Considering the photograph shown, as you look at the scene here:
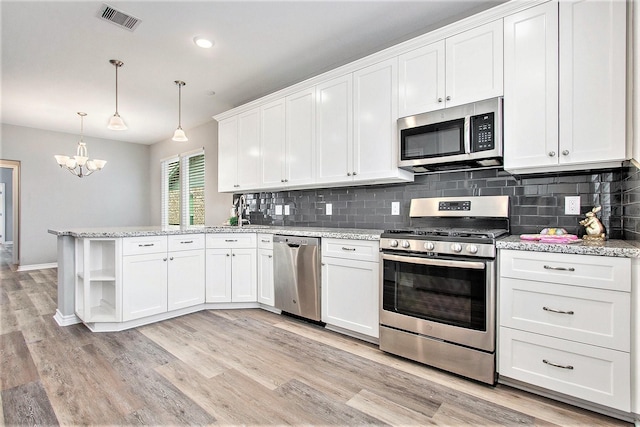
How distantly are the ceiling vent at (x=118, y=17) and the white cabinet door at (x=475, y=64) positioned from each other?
2.48 metres

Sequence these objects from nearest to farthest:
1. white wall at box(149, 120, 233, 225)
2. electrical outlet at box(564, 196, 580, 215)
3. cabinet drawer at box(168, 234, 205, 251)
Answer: electrical outlet at box(564, 196, 580, 215), cabinet drawer at box(168, 234, 205, 251), white wall at box(149, 120, 233, 225)

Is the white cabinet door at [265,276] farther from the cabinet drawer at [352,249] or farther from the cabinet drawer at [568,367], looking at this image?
the cabinet drawer at [568,367]

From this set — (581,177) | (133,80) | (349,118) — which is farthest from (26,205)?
(581,177)

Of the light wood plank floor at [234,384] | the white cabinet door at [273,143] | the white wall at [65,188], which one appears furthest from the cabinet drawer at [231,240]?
the white wall at [65,188]

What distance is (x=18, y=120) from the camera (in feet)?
17.9

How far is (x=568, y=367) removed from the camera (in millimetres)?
1761

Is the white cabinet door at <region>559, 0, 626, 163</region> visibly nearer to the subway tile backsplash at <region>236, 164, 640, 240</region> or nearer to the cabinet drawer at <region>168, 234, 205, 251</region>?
the subway tile backsplash at <region>236, 164, 640, 240</region>

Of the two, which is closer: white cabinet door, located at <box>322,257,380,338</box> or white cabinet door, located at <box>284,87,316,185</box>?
white cabinet door, located at <box>322,257,380,338</box>

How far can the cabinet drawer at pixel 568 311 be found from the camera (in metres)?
1.63

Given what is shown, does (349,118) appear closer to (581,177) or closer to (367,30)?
(367,30)

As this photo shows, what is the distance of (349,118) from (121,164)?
6017 mm

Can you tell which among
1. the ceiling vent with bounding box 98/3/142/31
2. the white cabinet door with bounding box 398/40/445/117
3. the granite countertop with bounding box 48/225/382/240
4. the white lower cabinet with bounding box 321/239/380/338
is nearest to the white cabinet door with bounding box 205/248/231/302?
the granite countertop with bounding box 48/225/382/240

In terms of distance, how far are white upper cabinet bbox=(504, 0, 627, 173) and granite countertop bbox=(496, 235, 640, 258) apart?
506mm

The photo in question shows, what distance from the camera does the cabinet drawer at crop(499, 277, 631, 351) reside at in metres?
1.63
